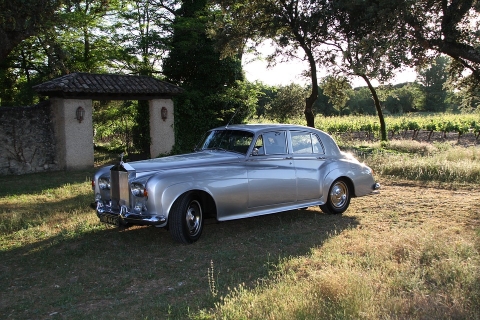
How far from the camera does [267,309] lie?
3787 mm

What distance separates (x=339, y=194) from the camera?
8.23m

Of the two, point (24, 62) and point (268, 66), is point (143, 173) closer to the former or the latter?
point (268, 66)

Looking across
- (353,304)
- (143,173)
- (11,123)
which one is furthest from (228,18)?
(353,304)

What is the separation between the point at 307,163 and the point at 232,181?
169 centimetres

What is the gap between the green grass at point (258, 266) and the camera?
3.91m

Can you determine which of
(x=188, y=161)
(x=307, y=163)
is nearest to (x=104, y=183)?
(x=188, y=161)

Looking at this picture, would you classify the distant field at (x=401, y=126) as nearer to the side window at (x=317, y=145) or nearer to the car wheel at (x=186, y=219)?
the side window at (x=317, y=145)

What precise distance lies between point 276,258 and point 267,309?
6.07 feet

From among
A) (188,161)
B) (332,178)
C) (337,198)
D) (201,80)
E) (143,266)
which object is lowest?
(143,266)

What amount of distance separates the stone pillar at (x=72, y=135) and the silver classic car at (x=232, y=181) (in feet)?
29.8

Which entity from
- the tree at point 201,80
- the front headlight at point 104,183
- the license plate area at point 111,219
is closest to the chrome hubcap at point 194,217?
the license plate area at point 111,219

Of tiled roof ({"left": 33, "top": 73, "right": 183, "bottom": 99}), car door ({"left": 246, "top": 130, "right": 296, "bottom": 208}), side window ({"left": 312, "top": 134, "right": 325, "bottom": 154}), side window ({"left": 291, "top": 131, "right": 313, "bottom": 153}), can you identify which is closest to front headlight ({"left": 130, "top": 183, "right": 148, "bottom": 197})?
car door ({"left": 246, "top": 130, "right": 296, "bottom": 208})

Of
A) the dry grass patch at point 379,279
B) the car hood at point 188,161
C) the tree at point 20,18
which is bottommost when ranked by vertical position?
the dry grass patch at point 379,279

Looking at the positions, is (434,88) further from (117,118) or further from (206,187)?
(206,187)
